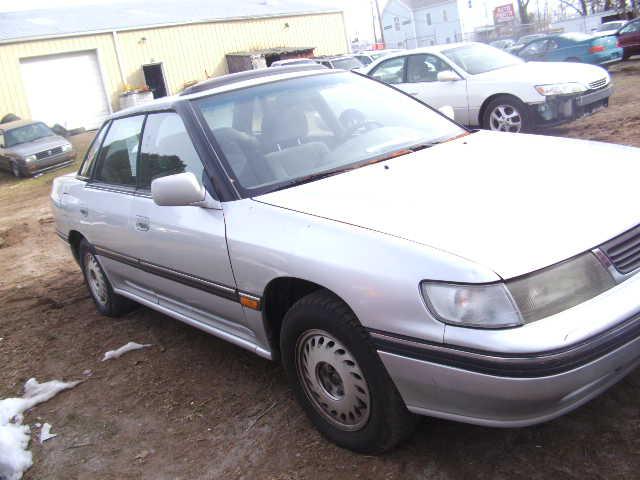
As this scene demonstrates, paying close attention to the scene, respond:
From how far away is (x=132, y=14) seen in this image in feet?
103

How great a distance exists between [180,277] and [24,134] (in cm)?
1699

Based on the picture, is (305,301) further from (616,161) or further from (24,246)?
(24,246)

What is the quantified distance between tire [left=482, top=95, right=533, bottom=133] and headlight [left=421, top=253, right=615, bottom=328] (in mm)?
6848

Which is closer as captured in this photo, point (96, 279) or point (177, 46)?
point (96, 279)

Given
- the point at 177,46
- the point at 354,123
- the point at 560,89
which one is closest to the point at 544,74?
the point at 560,89

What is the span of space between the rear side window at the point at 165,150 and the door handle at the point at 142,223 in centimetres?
20

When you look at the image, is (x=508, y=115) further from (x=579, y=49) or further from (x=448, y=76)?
(x=579, y=49)

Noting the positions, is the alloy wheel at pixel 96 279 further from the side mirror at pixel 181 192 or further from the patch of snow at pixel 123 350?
the side mirror at pixel 181 192

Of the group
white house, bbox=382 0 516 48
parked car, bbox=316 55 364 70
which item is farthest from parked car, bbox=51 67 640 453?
white house, bbox=382 0 516 48

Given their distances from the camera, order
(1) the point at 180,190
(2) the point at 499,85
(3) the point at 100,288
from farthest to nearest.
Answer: (2) the point at 499,85, (3) the point at 100,288, (1) the point at 180,190

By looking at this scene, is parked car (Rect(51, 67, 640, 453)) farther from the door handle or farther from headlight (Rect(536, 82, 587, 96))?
headlight (Rect(536, 82, 587, 96))

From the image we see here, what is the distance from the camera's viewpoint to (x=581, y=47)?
16500 millimetres

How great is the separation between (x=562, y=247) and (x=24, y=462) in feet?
9.37

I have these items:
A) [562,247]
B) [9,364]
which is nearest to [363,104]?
[562,247]
